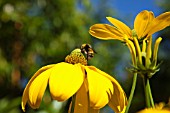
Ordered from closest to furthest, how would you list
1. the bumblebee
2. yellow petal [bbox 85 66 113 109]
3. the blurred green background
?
yellow petal [bbox 85 66 113 109] → the bumblebee → the blurred green background

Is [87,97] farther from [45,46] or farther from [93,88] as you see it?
[45,46]

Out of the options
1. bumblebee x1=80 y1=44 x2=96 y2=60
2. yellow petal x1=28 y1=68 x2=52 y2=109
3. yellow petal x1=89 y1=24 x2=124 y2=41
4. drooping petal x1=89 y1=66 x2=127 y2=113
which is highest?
yellow petal x1=89 y1=24 x2=124 y2=41

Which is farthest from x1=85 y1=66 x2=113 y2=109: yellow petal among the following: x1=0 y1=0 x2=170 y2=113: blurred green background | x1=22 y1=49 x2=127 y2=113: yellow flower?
x1=0 y1=0 x2=170 y2=113: blurred green background

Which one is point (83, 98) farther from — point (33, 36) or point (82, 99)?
point (33, 36)

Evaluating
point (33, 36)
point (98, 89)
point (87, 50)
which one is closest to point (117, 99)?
point (98, 89)

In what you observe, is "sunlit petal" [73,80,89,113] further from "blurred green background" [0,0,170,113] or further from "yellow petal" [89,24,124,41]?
"blurred green background" [0,0,170,113]

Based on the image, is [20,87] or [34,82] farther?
[20,87]

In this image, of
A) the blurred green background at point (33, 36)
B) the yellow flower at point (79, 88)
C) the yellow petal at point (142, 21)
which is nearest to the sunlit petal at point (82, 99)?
the yellow flower at point (79, 88)

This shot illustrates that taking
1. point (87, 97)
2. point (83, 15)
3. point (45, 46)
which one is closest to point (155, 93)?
point (83, 15)
